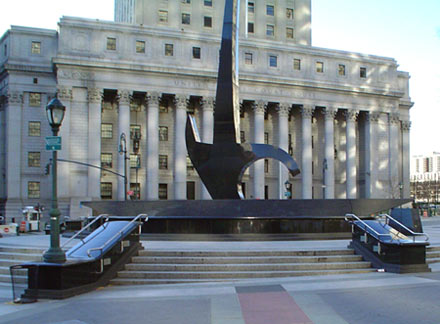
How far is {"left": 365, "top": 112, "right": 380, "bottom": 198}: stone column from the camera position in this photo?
70.8m

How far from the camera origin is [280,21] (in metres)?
78.9

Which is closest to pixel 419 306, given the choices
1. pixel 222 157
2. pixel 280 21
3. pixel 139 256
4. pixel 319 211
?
pixel 139 256

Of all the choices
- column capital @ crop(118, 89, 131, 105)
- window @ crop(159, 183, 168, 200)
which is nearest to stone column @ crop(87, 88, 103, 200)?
column capital @ crop(118, 89, 131, 105)

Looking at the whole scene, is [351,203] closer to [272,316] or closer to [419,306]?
[419,306]

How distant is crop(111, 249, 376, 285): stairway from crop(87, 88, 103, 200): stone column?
43.2 metres

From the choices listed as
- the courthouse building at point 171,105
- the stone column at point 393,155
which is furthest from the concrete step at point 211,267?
the stone column at point 393,155

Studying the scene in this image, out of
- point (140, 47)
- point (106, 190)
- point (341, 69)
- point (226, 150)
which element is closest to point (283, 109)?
point (341, 69)

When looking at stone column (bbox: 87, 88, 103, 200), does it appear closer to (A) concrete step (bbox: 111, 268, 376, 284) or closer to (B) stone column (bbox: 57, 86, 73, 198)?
(B) stone column (bbox: 57, 86, 73, 198)

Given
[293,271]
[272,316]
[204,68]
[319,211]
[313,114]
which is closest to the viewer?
[272,316]

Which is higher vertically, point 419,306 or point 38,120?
point 38,120

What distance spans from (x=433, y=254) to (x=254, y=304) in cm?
985

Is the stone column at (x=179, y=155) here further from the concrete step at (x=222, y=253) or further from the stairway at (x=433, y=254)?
the concrete step at (x=222, y=253)

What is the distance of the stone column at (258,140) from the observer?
208 feet

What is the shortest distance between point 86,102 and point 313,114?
32.4 meters
